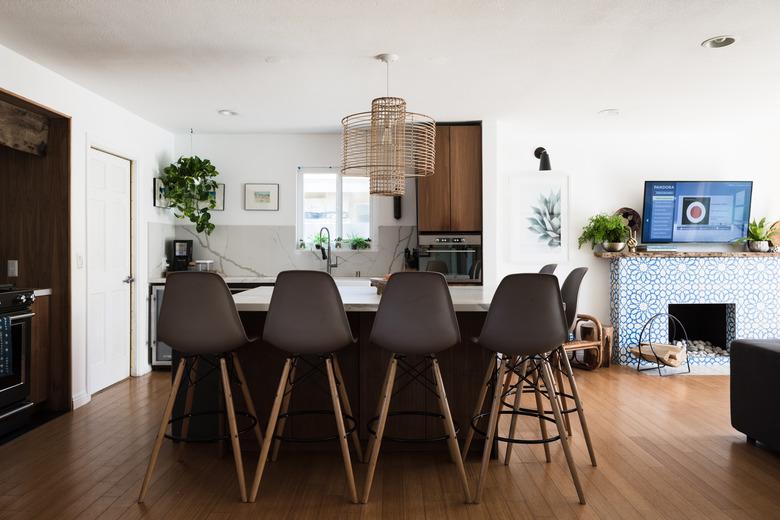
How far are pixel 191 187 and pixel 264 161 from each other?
829 mm

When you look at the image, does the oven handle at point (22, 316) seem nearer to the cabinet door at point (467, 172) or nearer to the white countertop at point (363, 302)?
→ the white countertop at point (363, 302)

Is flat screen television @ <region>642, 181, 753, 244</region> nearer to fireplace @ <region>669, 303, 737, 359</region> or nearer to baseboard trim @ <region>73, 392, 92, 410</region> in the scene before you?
fireplace @ <region>669, 303, 737, 359</region>

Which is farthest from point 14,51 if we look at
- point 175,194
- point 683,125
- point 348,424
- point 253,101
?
point 683,125

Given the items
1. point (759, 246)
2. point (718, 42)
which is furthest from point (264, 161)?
point (759, 246)

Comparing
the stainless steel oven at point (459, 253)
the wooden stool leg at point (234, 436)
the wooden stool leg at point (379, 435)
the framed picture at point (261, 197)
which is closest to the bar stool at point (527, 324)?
the wooden stool leg at point (379, 435)

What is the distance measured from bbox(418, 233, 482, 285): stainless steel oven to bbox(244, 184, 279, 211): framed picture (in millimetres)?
1696

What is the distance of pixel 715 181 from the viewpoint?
6191 mm

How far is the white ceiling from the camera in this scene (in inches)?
120

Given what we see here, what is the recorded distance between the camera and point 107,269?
4844mm

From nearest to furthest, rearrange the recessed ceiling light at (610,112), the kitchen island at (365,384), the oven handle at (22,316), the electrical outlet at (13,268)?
the kitchen island at (365,384) < the oven handle at (22,316) < the electrical outlet at (13,268) < the recessed ceiling light at (610,112)

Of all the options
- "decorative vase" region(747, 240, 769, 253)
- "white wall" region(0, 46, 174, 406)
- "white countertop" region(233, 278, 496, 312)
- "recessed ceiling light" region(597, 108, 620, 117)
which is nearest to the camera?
"white countertop" region(233, 278, 496, 312)

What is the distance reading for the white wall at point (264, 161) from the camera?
20.4 feet

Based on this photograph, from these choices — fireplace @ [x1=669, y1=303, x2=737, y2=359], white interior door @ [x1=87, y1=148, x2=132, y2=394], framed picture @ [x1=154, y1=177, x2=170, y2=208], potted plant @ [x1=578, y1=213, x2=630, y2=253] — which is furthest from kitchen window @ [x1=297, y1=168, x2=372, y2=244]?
fireplace @ [x1=669, y1=303, x2=737, y2=359]

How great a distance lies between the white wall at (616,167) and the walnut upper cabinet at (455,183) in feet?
2.41
